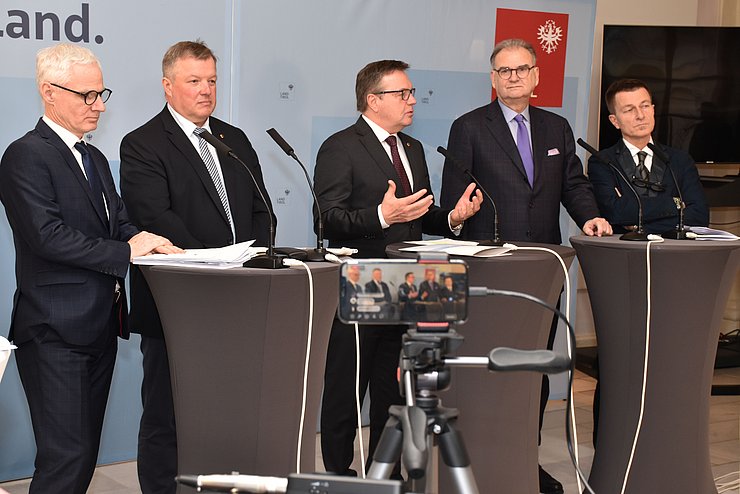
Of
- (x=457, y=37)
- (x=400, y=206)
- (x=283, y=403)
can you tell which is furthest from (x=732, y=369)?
(x=283, y=403)

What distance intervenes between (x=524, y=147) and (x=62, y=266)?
1.92m

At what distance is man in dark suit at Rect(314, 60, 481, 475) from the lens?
3.66 metres

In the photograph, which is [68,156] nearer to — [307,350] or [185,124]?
[185,124]

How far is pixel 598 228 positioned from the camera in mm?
3635

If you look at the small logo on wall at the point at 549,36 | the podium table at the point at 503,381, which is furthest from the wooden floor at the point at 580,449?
the small logo on wall at the point at 549,36

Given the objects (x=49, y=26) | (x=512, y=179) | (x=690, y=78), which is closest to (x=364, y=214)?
(x=512, y=179)

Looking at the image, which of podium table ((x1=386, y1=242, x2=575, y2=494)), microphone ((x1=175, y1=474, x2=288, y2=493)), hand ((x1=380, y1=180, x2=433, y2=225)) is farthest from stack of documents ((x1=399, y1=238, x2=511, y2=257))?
microphone ((x1=175, y1=474, x2=288, y2=493))

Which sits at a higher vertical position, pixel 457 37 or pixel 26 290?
pixel 457 37

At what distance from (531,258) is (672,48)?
3356 millimetres

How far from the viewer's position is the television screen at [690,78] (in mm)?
5785

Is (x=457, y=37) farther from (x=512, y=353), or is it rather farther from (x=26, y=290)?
(x=512, y=353)

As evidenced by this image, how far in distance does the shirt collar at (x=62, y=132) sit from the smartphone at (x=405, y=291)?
1623 mm

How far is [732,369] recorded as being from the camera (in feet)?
20.5

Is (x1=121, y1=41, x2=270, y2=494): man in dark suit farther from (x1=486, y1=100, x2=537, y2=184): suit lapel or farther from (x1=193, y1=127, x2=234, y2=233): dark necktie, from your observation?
(x1=486, y1=100, x2=537, y2=184): suit lapel
